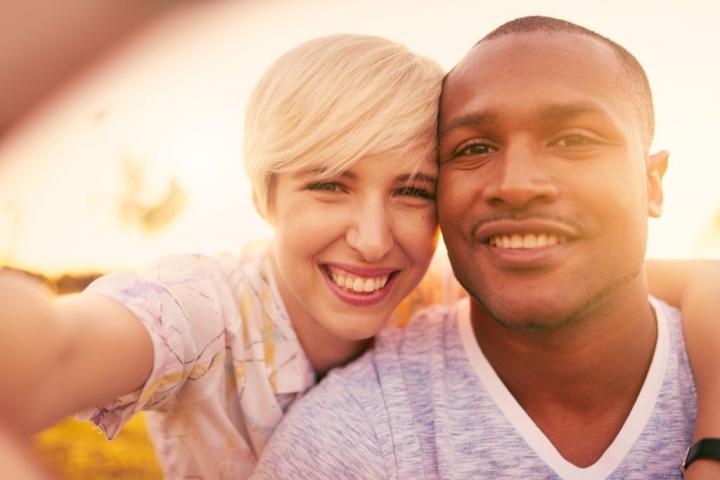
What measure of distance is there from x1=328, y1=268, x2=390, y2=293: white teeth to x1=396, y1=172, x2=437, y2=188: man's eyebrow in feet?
1.26

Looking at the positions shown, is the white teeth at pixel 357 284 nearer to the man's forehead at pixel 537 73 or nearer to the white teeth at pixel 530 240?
the white teeth at pixel 530 240

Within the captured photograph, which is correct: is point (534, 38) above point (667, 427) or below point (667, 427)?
above

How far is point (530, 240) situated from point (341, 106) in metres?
0.80

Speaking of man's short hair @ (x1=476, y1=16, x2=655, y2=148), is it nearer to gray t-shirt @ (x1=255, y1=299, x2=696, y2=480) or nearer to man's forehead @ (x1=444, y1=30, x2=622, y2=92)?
man's forehead @ (x1=444, y1=30, x2=622, y2=92)

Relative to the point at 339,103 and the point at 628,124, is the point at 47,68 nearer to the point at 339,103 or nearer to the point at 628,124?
the point at 339,103

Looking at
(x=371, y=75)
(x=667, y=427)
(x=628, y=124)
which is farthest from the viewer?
(x=371, y=75)

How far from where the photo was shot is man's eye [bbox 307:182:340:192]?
6.91 feet

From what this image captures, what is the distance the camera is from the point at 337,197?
6.81 feet

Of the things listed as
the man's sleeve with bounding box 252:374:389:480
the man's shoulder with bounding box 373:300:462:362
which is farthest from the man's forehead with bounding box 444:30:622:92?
the man's sleeve with bounding box 252:374:389:480

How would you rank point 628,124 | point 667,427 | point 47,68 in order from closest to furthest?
point 47,68, point 667,427, point 628,124

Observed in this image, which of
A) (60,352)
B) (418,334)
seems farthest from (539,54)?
(60,352)

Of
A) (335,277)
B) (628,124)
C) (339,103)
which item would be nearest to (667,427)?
(628,124)

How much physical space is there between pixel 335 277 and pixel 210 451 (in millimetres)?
795

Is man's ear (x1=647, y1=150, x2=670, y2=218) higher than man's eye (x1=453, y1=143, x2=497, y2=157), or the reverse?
man's eye (x1=453, y1=143, x2=497, y2=157)
